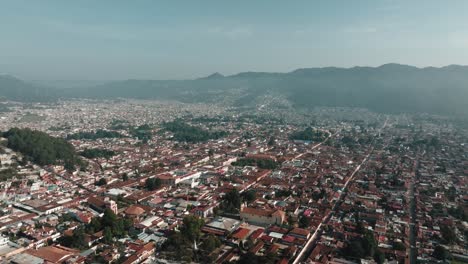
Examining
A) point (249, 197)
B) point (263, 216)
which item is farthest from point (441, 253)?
point (249, 197)

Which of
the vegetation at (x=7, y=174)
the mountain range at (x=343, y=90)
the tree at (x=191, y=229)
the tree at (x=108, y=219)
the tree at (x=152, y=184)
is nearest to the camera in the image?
the tree at (x=191, y=229)

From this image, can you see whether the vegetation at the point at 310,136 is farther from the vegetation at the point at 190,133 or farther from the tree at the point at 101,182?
the tree at the point at 101,182

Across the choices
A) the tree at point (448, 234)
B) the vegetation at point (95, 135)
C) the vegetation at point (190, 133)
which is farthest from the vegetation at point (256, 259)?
the vegetation at point (95, 135)

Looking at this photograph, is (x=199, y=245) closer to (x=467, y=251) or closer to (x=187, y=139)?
(x=467, y=251)

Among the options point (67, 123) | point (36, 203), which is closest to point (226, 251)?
point (36, 203)

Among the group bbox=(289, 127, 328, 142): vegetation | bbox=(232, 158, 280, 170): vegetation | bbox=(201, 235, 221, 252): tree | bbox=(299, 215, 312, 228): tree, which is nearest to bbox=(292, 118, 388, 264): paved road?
bbox=(299, 215, 312, 228): tree

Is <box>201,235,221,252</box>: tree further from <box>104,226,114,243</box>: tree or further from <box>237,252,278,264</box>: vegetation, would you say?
<box>104,226,114,243</box>: tree
